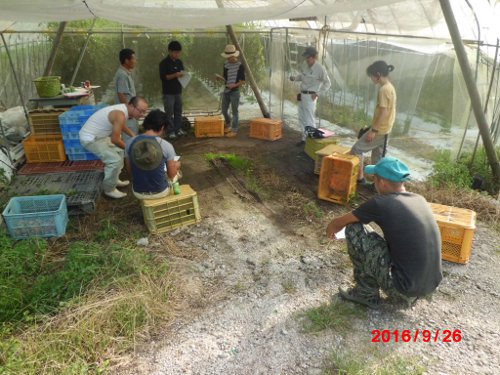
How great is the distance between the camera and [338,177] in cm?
504

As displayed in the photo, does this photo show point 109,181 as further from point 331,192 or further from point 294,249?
point 331,192

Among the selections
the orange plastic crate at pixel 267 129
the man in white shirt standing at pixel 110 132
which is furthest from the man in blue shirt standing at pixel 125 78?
the orange plastic crate at pixel 267 129

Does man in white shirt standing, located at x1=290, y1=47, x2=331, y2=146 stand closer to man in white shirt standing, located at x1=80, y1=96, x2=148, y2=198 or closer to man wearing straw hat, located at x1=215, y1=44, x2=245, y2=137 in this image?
man wearing straw hat, located at x1=215, y1=44, x2=245, y2=137

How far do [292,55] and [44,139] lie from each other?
5.54m

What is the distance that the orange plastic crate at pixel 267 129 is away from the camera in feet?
25.3

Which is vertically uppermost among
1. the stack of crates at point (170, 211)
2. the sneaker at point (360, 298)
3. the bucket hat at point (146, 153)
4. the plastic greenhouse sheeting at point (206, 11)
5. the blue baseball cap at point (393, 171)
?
the plastic greenhouse sheeting at point (206, 11)

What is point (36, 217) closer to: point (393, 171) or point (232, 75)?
point (393, 171)

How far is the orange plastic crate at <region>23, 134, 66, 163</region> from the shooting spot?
5.98 metres

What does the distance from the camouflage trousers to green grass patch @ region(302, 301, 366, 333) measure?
0.22 m

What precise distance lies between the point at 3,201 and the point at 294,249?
3.87m

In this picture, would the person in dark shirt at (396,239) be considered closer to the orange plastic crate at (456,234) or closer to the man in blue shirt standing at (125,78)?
the orange plastic crate at (456,234)

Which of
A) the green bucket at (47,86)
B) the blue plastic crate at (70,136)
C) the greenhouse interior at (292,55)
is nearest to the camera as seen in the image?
the greenhouse interior at (292,55)

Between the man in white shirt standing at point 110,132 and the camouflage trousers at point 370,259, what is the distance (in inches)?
118
